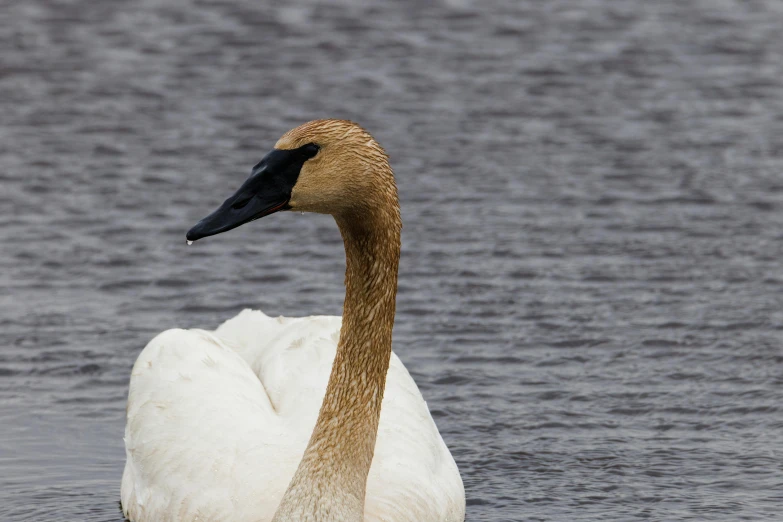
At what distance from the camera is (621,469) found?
8.27 metres

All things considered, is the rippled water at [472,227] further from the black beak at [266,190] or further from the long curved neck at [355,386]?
the black beak at [266,190]

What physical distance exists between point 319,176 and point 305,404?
1725 mm

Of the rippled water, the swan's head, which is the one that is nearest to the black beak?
the swan's head

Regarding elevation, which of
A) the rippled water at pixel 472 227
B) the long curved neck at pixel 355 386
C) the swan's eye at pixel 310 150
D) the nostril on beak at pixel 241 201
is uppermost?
the swan's eye at pixel 310 150

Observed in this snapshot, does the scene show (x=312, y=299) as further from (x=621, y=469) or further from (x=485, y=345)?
(x=621, y=469)

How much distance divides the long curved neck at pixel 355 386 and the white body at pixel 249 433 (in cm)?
26

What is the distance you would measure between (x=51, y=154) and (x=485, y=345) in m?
4.86

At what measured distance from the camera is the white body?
6.90 meters

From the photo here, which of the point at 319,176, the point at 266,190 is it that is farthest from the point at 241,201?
the point at 319,176

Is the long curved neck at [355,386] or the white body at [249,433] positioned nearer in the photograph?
the long curved neck at [355,386]

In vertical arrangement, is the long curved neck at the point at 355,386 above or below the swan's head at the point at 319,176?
below

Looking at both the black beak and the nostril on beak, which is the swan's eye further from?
the nostril on beak

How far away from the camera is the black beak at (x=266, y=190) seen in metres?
6.03

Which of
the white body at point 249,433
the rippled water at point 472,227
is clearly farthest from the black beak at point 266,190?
the rippled water at point 472,227
